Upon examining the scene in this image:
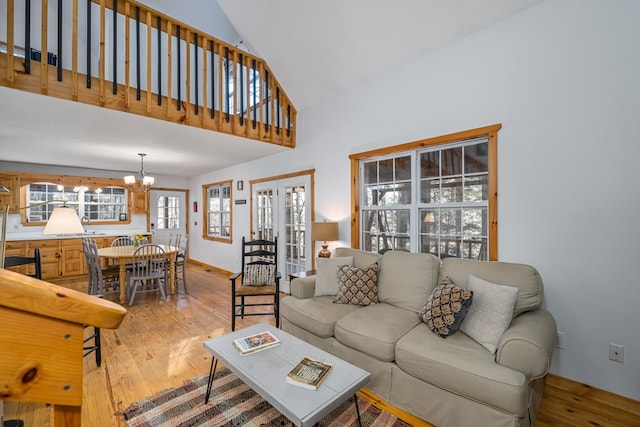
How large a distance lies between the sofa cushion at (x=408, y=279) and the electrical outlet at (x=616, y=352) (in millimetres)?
1259

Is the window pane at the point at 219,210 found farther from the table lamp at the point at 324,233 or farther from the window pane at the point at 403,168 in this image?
the window pane at the point at 403,168

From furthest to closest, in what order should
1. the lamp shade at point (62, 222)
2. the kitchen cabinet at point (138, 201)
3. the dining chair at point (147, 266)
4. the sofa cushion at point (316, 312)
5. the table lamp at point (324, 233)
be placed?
the kitchen cabinet at point (138, 201)
the dining chair at point (147, 266)
the table lamp at point (324, 233)
the sofa cushion at point (316, 312)
the lamp shade at point (62, 222)

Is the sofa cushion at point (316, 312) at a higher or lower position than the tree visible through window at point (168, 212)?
lower

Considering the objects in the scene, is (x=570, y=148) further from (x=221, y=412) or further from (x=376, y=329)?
(x=221, y=412)

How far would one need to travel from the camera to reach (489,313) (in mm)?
1936

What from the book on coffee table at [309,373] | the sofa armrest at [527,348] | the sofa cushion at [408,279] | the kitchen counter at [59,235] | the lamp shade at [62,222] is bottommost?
the book on coffee table at [309,373]

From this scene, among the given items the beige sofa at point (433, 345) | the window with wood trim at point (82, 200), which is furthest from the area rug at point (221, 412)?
the window with wood trim at point (82, 200)

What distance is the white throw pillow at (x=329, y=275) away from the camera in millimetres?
2928

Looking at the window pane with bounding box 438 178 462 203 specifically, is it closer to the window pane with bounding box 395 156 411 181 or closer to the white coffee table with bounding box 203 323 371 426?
the window pane with bounding box 395 156 411 181

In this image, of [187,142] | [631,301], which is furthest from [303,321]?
[187,142]

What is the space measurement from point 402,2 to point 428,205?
6.54 ft

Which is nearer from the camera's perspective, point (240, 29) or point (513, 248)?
point (513, 248)

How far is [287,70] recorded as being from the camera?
409cm

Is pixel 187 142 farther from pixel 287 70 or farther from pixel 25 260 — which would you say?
pixel 25 260
